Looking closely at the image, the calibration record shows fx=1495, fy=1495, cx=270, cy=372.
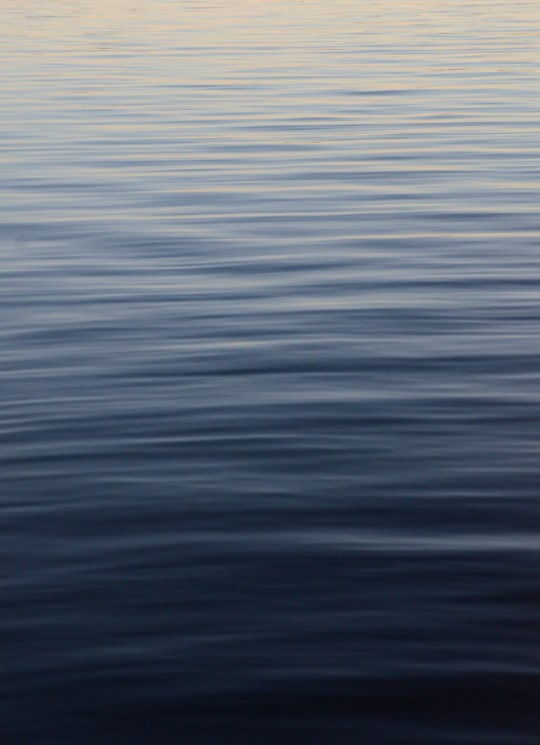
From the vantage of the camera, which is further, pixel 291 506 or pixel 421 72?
pixel 421 72

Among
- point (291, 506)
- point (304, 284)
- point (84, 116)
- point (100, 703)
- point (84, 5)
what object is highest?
point (84, 5)

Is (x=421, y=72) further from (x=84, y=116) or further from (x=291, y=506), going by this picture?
(x=291, y=506)

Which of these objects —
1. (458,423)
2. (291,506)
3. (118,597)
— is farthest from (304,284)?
(118,597)

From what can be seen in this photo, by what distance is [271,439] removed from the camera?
746 centimetres

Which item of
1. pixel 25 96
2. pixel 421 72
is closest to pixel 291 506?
pixel 25 96

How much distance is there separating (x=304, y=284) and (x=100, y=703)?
6.02 metres

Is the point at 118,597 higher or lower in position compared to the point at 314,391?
lower

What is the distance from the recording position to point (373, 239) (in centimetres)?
1217

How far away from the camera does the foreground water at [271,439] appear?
509 centimetres

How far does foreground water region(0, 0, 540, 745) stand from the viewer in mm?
5086

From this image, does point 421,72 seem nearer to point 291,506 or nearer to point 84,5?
point 291,506

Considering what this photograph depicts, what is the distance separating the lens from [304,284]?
35.0ft

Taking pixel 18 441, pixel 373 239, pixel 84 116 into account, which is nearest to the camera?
pixel 18 441

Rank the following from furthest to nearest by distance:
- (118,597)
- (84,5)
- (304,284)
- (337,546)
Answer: (84,5) < (304,284) < (337,546) < (118,597)
